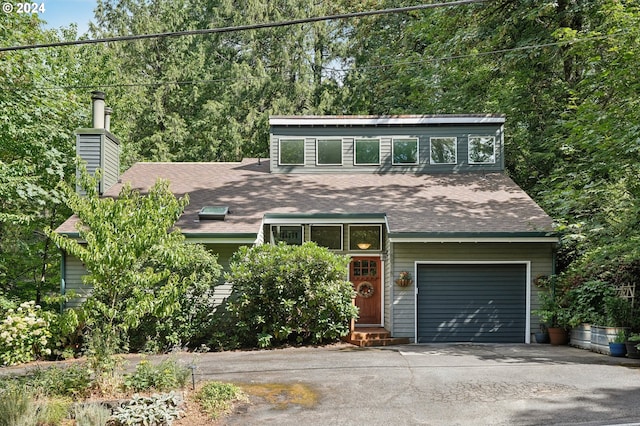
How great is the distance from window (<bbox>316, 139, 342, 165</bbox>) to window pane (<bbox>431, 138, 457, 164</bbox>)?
2.86 m

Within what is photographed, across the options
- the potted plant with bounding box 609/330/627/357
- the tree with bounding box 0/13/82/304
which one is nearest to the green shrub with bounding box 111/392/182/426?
the potted plant with bounding box 609/330/627/357

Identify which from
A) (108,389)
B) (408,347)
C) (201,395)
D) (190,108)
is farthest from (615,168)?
(190,108)

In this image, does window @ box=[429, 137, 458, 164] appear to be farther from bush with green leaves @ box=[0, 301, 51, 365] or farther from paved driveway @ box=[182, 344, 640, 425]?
bush with green leaves @ box=[0, 301, 51, 365]

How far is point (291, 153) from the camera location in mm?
16984

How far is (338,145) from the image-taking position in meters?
16.9

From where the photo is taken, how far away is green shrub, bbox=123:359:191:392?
7453 millimetres

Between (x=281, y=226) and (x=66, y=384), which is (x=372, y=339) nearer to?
(x=281, y=226)

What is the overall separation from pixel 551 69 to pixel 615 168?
21.6 ft

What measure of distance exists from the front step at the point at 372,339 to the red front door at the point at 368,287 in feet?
4.51

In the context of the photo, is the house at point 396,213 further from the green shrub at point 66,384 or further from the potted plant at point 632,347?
the green shrub at point 66,384

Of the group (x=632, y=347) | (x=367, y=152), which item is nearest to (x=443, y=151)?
(x=367, y=152)

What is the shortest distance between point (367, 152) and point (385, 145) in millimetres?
591

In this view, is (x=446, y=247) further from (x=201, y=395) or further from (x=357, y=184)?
(x=201, y=395)

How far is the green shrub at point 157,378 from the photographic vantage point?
293 inches
